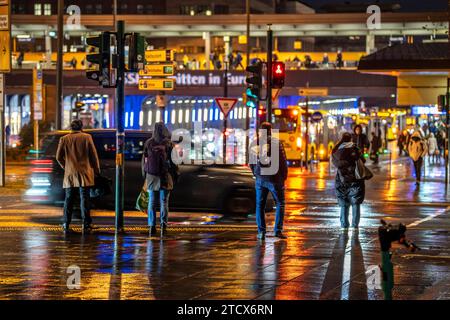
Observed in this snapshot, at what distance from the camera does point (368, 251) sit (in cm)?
1477

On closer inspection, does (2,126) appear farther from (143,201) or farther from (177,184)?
(143,201)

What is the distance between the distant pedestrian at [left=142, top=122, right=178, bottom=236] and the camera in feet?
54.1

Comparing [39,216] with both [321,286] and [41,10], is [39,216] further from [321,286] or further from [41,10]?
[41,10]

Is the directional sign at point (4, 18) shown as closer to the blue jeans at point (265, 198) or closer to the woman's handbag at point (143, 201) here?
the woman's handbag at point (143, 201)

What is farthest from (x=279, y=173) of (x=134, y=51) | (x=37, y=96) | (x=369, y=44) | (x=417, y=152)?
(x=369, y=44)

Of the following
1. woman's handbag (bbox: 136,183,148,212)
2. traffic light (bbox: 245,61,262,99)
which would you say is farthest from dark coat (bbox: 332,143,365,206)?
traffic light (bbox: 245,61,262,99)

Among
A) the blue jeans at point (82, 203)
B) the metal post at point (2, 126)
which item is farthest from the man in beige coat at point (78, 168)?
the metal post at point (2, 126)

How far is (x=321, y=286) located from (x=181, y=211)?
9043 mm

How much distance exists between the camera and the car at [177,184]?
20.0 metres

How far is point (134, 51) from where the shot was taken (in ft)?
54.7

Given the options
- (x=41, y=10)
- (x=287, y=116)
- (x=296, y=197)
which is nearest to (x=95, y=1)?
(x=41, y=10)

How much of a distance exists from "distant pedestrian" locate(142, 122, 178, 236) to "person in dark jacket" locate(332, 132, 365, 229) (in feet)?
9.72

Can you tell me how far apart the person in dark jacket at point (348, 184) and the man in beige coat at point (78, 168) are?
4.15 meters

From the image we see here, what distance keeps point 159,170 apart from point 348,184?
3.42m
